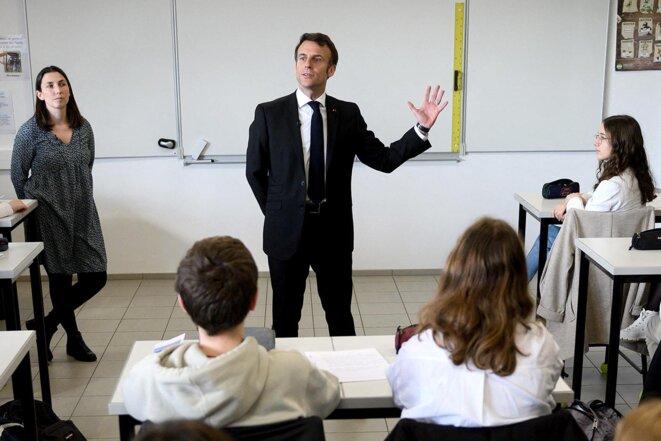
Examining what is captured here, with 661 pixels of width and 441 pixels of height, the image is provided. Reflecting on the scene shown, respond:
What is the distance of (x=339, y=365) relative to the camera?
2.28 meters

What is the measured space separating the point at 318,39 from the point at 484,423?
6.47 feet

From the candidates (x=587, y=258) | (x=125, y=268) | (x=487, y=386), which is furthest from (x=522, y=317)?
(x=125, y=268)

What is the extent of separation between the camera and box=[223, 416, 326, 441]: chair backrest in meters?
1.70

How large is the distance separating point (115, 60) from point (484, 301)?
3.98 m

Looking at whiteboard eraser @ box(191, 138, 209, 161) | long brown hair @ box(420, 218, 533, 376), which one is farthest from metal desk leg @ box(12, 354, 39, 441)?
whiteboard eraser @ box(191, 138, 209, 161)

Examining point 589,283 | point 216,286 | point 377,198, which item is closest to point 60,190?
point 377,198

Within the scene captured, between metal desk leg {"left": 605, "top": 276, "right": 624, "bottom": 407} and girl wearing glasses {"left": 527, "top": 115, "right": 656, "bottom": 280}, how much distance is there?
0.73 metres

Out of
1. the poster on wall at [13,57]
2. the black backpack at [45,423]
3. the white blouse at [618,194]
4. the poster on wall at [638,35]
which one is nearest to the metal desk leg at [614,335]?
the white blouse at [618,194]

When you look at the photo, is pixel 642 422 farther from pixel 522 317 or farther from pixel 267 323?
pixel 267 323

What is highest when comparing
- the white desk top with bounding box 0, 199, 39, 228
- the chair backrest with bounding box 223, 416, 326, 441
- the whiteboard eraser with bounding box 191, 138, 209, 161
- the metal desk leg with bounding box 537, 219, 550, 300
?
the whiteboard eraser with bounding box 191, 138, 209, 161

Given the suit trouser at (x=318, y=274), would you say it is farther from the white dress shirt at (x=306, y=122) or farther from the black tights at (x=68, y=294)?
the black tights at (x=68, y=294)

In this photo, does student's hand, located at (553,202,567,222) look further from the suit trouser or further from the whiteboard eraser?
the whiteboard eraser

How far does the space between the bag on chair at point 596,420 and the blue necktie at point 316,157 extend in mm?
1377

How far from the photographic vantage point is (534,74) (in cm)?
534
